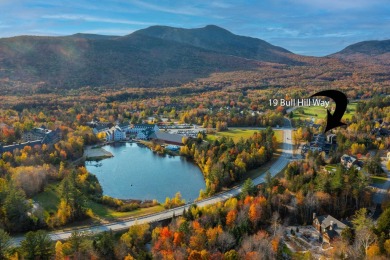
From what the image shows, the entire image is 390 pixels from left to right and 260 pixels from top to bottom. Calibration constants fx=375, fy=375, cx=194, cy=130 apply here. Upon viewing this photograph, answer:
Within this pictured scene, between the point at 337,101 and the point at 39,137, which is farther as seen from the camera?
the point at 39,137

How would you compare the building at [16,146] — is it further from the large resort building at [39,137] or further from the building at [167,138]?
the building at [167,138]

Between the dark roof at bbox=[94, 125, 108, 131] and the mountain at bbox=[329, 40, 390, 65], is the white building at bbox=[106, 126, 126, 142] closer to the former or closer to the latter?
the dark roof at bbox=[94, 125, 108, 131]

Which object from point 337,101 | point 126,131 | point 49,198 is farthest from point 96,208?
point 126,131

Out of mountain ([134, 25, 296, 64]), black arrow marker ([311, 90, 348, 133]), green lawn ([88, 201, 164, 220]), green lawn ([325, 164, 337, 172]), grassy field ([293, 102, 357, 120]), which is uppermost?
mountain ([134, 25, 296, 64])

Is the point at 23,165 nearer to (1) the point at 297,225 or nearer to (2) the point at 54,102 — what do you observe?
(1) the point at 297,225

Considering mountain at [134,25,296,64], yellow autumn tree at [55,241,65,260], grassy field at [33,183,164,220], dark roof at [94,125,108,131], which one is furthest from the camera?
mountain at [134,25,296,64]

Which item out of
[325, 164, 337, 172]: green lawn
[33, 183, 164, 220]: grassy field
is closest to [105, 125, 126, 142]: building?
[33, 183, 164, 220]: grassy field

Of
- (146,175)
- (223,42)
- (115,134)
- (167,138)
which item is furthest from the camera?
(223,42)

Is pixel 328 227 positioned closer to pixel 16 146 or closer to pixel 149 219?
pixel 149 219
